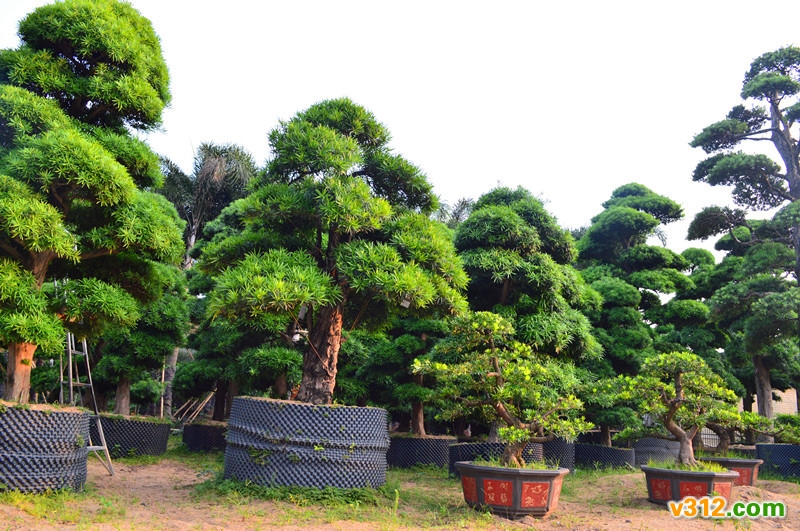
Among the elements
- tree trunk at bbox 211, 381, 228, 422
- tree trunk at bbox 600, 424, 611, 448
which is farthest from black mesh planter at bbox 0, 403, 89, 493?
tree trunk at bbox 600, 424, 611, 448

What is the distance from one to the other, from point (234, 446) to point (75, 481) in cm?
136

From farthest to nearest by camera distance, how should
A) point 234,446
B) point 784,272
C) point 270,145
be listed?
point 784,272 < point 270,145 < point 234,446

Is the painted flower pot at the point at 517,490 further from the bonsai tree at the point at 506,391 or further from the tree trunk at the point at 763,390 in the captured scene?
the tree trunk at the point at 763,390

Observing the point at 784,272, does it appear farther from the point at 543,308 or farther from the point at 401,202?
the point at 401,202

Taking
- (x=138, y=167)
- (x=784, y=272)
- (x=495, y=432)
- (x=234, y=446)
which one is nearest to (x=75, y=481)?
(x=234, y=446)

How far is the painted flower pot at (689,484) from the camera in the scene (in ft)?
17.0

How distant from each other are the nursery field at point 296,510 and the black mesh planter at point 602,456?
3659 mm

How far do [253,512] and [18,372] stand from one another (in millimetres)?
2674

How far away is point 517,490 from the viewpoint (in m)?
4.63

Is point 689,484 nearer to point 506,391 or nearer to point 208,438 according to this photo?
point 506,391

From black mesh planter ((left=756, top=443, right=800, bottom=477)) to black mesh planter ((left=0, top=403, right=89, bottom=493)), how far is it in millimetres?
9865

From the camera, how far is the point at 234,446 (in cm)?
505

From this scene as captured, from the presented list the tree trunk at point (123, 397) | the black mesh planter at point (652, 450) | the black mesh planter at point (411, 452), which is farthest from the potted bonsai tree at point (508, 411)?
the black mesh planter at point (652, 450)

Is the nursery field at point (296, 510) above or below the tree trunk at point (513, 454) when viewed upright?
below
